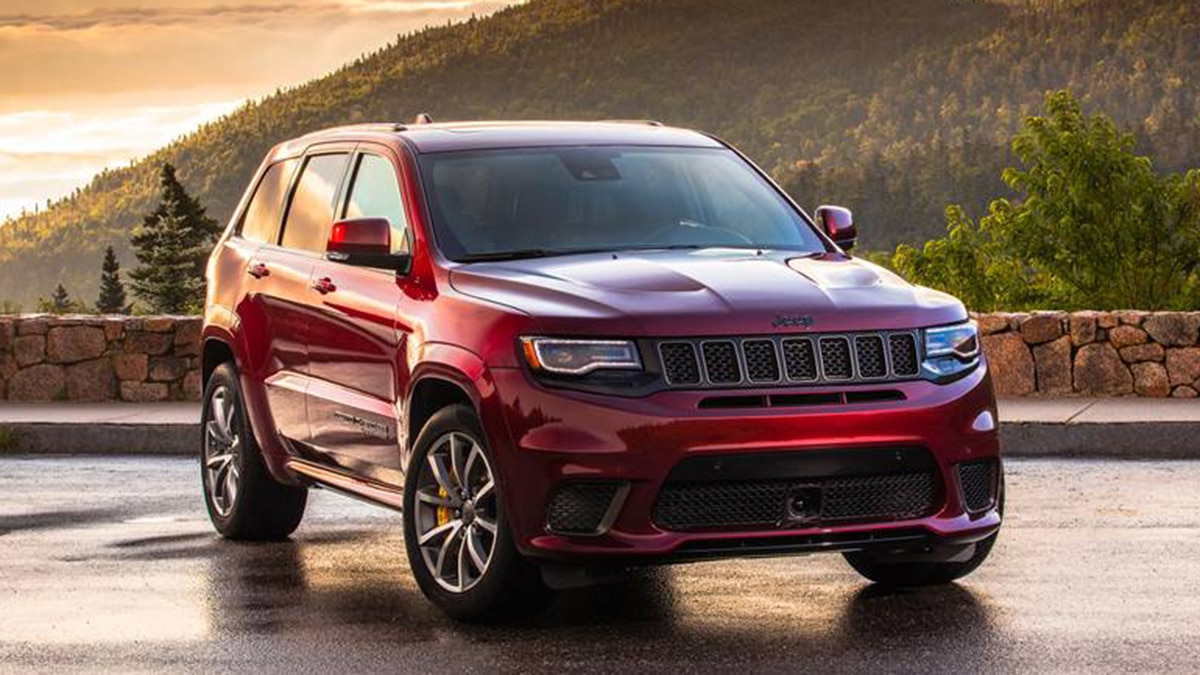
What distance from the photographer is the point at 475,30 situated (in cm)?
17812

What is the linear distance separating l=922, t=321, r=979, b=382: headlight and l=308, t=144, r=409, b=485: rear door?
195 cm

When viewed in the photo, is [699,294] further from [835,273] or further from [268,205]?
[268,205]

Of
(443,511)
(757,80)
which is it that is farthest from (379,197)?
(757,80)

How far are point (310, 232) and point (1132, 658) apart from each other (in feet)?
14.2

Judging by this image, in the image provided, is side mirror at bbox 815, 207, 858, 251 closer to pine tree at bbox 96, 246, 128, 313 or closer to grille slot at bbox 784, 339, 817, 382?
grille slot at bbox 784, 339, 817, 382

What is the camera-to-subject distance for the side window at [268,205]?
10375 millimetres

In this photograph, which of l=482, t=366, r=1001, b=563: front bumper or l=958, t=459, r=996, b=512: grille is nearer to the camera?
l=482, t=366, r=1001, b=563: front bumper

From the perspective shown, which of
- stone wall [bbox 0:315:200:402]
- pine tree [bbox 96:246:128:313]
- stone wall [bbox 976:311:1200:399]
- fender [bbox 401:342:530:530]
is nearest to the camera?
fender [bbox 401:342:530:530]

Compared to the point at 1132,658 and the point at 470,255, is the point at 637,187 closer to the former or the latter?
the point at 470,255

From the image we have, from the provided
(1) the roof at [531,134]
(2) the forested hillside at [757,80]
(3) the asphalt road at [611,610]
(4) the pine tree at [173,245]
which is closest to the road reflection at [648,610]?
(3) the asphalt road at [611,610]

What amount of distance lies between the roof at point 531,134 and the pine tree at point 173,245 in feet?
442

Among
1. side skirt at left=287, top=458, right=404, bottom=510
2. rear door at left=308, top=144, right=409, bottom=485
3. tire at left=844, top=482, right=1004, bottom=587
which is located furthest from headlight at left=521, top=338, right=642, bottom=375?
tire at left=844, top=482, right=1004, bottom=587

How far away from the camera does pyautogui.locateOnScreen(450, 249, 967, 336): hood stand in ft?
24.3

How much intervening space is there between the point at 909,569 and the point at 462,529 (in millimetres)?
1851
